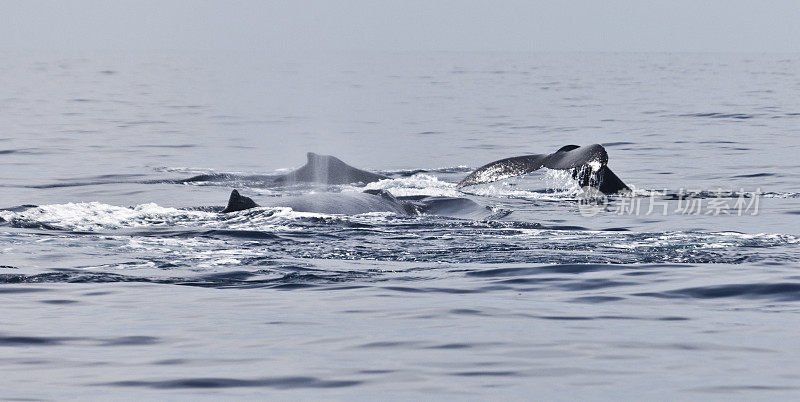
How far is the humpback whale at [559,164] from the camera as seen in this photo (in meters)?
13.4

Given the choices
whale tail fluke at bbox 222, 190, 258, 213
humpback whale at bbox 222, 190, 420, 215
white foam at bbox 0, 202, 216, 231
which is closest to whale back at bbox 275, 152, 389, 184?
humpback whale at bbox 222, 190, 420, 215

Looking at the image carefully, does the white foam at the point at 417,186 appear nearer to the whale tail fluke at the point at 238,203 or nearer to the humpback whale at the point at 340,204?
the humpback whale at the point at 340,204

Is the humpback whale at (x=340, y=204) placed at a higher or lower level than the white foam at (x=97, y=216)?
higher

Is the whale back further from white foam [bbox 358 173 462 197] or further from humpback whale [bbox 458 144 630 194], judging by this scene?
humpback whale [bbox 458 144 630 194]

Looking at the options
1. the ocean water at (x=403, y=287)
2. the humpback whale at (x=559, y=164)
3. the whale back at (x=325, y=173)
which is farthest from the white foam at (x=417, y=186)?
the humpback whale at (x=559, y=164)

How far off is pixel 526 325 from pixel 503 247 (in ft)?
10.6

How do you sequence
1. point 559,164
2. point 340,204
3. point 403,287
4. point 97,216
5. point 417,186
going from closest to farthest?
point 403,287 → point 97,216 → point 340,204 → point 559,164 → point 417,186

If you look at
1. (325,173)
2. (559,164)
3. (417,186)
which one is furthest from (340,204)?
(325,173)

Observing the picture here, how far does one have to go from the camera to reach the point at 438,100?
4628cm

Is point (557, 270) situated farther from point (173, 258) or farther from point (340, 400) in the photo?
point (340, 400)

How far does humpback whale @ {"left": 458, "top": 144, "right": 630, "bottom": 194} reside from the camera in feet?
44.0

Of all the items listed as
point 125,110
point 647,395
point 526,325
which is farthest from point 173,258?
point 125,110

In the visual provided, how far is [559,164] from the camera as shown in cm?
1340

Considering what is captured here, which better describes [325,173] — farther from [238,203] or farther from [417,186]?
[238,203]
